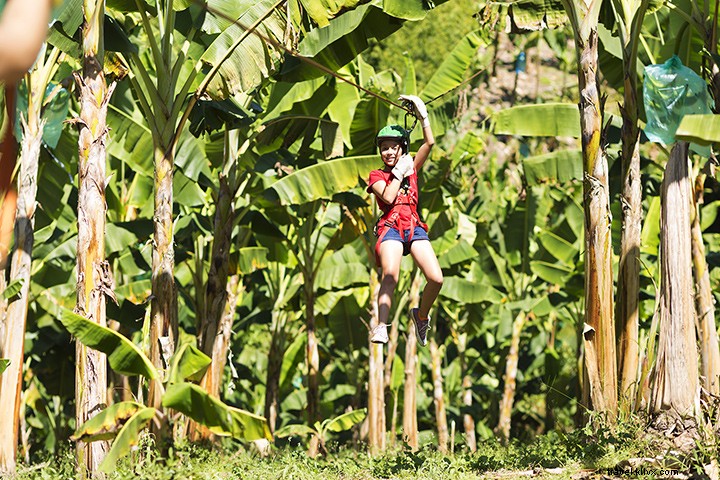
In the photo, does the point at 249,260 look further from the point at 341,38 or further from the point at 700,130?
the point at 700,130

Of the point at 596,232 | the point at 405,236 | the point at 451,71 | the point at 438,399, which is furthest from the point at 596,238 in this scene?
the point at 438,399

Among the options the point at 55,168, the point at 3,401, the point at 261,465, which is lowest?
the point at 261,465

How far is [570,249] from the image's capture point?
40.8 feet

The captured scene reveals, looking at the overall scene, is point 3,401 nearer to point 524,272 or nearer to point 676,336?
point 676,336

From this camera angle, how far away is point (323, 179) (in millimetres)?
9164

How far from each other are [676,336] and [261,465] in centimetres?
334

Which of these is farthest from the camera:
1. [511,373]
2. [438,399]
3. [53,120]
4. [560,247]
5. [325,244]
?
[511,373]

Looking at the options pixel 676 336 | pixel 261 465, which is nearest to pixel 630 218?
pixel 676 336

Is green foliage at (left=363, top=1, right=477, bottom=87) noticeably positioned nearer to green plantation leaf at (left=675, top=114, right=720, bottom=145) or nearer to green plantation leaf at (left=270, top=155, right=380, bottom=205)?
green plantation leaf at (left=270, top=155, right=380, bottom=205)

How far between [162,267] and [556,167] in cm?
524

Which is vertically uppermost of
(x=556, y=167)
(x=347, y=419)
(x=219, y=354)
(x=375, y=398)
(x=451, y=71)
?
(x=451, y=71)

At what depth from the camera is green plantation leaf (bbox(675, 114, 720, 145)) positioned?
17.1 feet

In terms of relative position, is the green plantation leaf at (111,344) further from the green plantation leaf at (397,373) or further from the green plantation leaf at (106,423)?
the green plantation leaf at (397,373)

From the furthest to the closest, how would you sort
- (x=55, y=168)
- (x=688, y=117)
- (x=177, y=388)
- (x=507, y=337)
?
(x=507, y=337) → (x=55, y=168) → (x=688, y=117) → (x=177, y=388)
